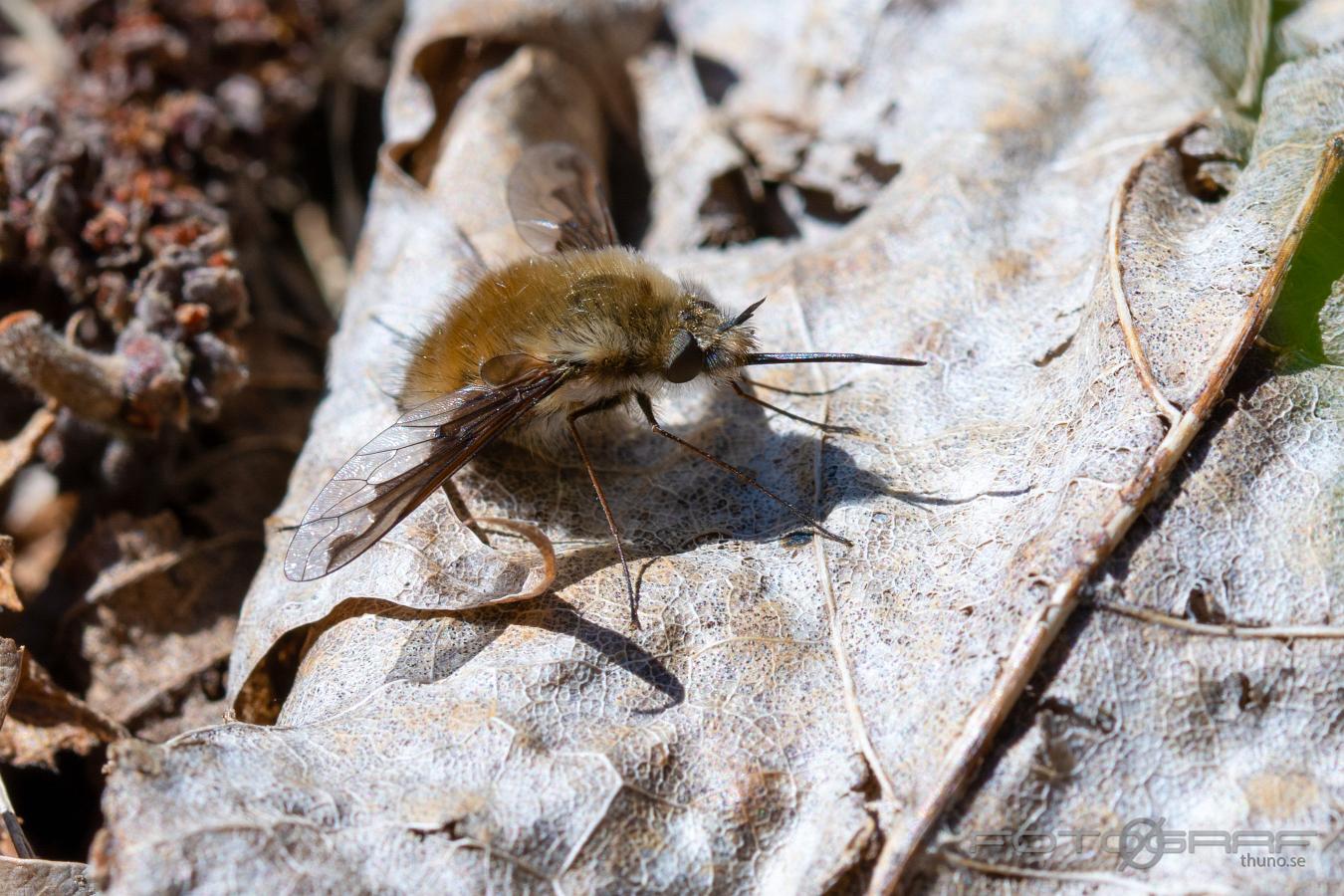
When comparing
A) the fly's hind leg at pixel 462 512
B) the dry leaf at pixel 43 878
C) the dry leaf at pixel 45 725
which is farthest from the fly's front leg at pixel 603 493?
the dry leaf at pixel 45 725

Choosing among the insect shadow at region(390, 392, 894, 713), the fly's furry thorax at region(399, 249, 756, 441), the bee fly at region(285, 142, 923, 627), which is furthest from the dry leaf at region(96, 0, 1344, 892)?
the fly's furry thorax at region(399, 249, 756, 441)

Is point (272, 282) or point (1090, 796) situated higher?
point (272, 282)

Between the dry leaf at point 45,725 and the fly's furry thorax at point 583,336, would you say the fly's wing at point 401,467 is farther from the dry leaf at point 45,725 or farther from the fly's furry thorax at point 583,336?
the dry leaf at point 45,725

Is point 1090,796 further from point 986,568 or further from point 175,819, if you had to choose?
point 175,819

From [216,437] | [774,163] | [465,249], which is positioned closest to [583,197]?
[465,249]

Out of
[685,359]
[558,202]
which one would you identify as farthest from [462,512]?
[558,202]

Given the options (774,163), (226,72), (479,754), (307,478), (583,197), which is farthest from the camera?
(226,72)

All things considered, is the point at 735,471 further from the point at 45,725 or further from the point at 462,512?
the point at 45,725
